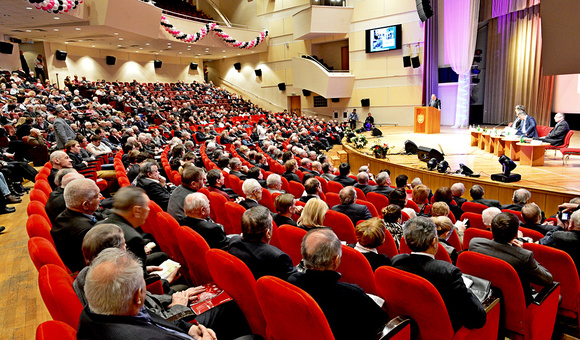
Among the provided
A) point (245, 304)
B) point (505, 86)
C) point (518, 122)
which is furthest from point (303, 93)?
point (245, 304)

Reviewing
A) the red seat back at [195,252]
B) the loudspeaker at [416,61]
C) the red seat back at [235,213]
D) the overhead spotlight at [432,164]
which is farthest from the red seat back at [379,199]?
the loudspeaker at [416,61]

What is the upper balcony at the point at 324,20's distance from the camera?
15.3m

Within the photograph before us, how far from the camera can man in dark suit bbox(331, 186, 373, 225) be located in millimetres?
2902

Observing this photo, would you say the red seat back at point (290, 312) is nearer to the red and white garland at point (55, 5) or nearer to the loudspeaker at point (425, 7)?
the red and white garland at point (55, 5)

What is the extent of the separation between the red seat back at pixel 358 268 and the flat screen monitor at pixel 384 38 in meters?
14.2

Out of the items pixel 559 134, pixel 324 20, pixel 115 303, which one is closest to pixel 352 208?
pixel 115 303

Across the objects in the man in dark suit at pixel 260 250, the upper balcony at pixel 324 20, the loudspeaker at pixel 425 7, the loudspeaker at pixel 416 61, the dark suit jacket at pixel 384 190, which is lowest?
the dark suit jacket at pixel 384 190

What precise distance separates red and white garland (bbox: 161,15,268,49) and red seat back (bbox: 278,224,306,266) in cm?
1377

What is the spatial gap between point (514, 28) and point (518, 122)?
241 inches

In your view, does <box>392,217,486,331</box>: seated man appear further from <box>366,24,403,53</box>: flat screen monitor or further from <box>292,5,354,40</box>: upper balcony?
<box>292,5,354,40</box>: upper balcony

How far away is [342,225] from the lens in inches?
106

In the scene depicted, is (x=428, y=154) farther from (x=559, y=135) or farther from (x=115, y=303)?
(x=115, y=303)

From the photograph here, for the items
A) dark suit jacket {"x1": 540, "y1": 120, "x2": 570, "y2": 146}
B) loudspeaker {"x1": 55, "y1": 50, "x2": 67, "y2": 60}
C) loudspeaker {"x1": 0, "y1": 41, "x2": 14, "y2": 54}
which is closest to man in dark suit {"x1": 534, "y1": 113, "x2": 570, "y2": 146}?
dark suit jacket {"x1": 540, "y1": 120, "x2": 570, "y2": 146}

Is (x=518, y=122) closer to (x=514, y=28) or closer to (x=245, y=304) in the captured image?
(x=514, y=28)
